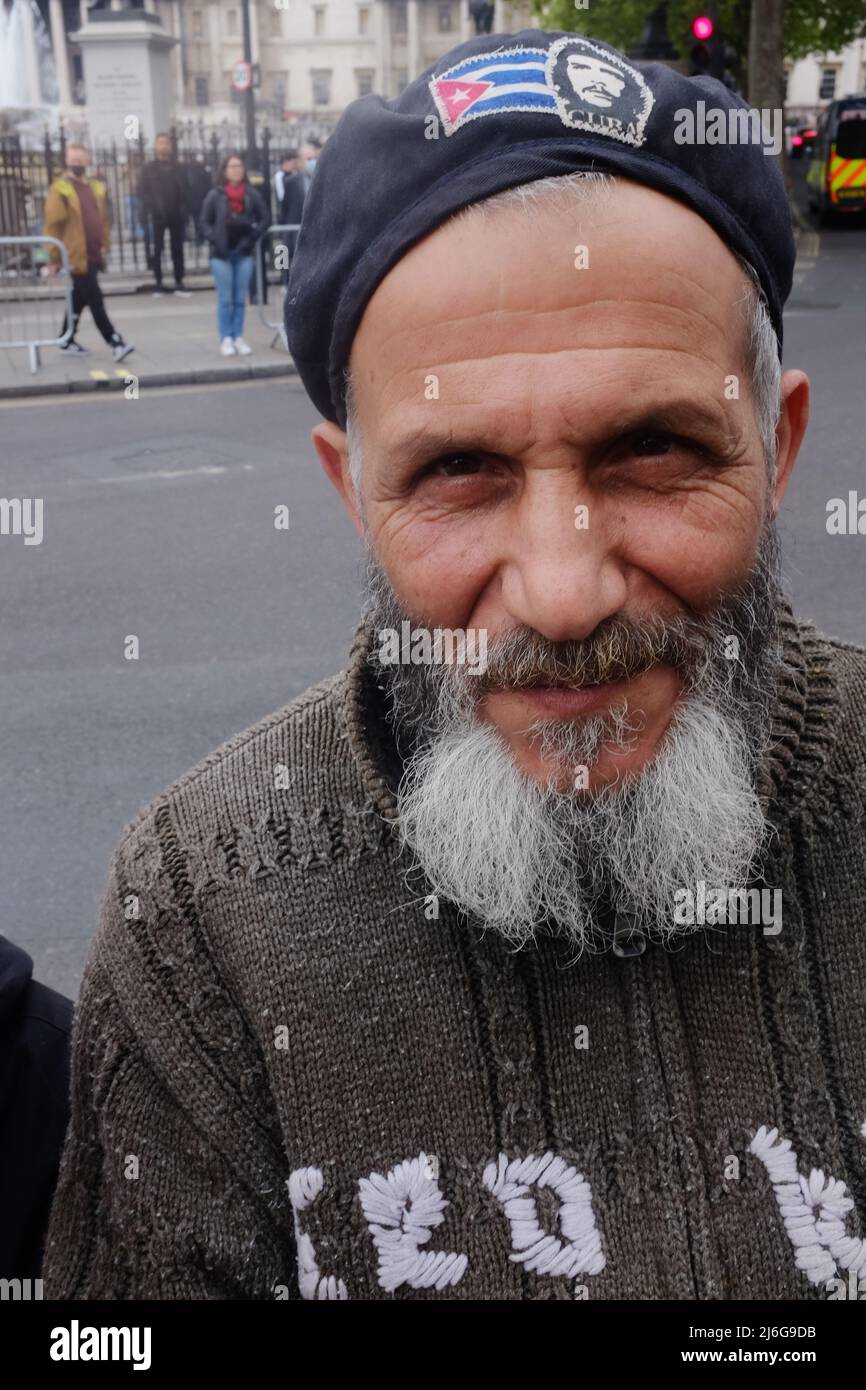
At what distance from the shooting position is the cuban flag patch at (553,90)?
1409 millimetres

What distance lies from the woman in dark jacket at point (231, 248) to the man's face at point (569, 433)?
46.9 ft

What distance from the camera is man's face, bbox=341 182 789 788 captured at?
137cm

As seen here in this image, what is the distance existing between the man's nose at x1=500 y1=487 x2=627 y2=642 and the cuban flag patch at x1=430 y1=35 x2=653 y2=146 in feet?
1.19

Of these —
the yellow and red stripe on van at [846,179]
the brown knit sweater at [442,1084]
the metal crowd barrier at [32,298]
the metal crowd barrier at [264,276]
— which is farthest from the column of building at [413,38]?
the brown knit sweater at [442,1084]

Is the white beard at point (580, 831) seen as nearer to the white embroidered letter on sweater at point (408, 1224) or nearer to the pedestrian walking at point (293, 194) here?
the white embroidered letter on sweater at point (408, 1224)

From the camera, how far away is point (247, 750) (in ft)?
5.76

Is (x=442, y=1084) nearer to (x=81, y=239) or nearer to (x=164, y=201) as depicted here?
(x=81, y=239)

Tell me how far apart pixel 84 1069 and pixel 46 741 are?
3985mm

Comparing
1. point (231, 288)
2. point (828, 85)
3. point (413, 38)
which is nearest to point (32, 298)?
point (231, 288)

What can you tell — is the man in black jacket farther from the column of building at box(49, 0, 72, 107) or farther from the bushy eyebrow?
the column of building at box(49, 0, 72, 107)

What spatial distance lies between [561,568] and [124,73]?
25.3 metres

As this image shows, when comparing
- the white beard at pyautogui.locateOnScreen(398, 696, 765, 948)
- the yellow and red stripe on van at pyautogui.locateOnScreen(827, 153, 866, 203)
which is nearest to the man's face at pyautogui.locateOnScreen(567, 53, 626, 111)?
the white beard at pyautogui.locateOnScreen(398, 696, 765, 948)
